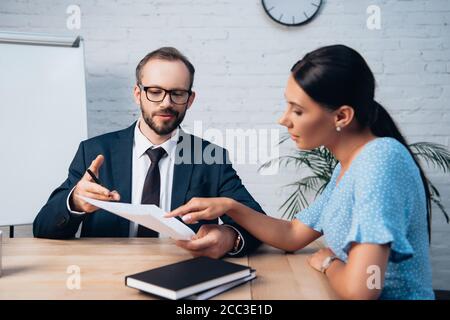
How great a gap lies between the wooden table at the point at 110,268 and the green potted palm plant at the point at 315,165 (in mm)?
1059

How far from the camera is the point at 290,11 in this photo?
2.52 meters

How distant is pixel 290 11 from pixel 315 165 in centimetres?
95

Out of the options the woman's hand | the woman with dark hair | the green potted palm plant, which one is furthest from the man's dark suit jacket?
the green potted palm plant

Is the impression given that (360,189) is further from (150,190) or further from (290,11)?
(290,11)

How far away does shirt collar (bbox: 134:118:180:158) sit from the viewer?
1654 mm

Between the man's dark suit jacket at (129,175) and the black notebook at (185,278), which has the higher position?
the man's dark suit jacket at (129,175)

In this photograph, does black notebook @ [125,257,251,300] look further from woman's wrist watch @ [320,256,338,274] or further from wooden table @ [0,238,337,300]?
woman's wrist watch @ [320,256,338,274]

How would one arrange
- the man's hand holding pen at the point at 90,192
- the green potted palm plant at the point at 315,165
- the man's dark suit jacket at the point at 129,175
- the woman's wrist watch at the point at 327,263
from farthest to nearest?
the green potted palm plant at the point at 315,165, the man's dark suit jacket at the point at 129,175, the man's hand holding pen at the point at 90,192, the woman's wrist watch at the point at 327,263

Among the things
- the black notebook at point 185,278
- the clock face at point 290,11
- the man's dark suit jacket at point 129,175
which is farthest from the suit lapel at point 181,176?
the clock face at point 290,11

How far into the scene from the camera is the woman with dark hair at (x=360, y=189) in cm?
81

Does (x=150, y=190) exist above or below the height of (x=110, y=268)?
above

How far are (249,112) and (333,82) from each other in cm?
167

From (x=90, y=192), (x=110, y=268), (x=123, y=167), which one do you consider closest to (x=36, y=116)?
(x=123, y=167)

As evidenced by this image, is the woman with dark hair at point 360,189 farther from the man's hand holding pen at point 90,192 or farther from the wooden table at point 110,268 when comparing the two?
the man's hand holding pen at point 90,192
